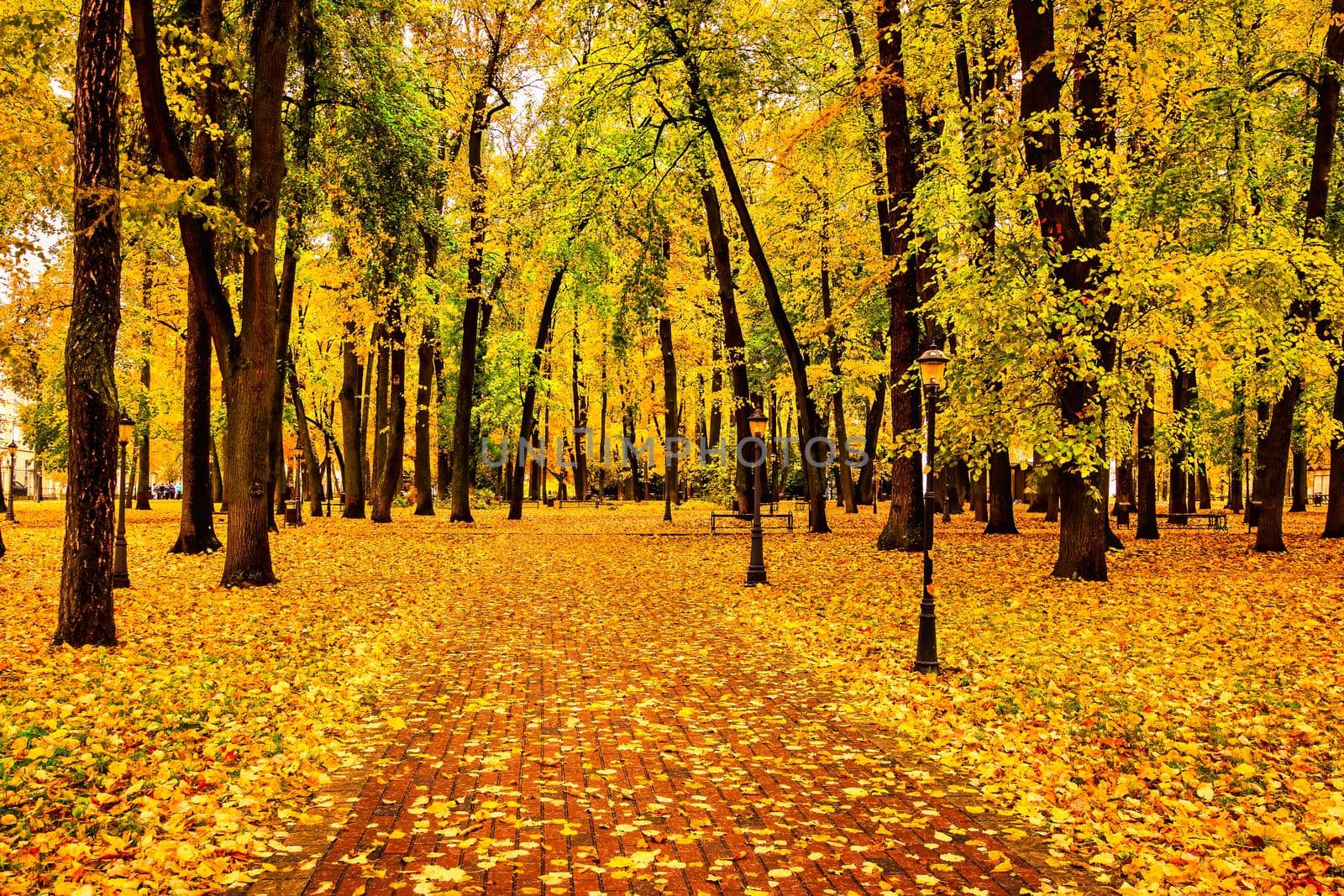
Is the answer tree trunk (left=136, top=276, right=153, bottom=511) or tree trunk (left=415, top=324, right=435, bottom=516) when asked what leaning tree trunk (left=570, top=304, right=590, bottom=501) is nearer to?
tree trunk (left=415, top=324, right=435, bottom=516)

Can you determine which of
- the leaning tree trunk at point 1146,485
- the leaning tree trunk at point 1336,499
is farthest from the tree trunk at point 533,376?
the leaning tree trunk at point 1336,499

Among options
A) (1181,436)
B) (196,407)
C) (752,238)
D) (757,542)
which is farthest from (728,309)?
(196,407)

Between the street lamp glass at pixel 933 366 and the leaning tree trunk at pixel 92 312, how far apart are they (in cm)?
822

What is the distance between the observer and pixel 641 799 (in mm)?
5645

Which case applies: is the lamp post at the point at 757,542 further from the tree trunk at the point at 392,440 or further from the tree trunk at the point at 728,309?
the tree trunk at the point at 392,440

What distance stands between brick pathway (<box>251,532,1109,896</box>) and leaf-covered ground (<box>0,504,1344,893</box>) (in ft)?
1.00

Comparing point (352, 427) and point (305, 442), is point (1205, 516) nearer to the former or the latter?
point (352, 427)

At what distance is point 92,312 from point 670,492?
26438 mm

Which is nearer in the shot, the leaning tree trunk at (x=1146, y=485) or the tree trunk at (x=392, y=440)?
the leaning tree trunk at (x=1146, y=485)

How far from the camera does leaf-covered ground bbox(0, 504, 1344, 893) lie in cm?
494

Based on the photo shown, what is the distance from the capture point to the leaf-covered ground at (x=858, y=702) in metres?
4.94

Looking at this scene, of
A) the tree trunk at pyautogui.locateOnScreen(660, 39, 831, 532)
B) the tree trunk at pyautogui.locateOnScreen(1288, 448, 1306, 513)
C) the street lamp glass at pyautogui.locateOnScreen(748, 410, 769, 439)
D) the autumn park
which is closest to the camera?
the autumn park

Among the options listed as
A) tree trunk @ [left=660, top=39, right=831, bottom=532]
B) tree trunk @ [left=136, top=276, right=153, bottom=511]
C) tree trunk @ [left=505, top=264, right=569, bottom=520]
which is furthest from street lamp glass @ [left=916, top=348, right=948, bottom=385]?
tree trunk @ [left=136, top=276, right=153, bottom=511]

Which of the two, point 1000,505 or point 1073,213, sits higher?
point 1073,213
